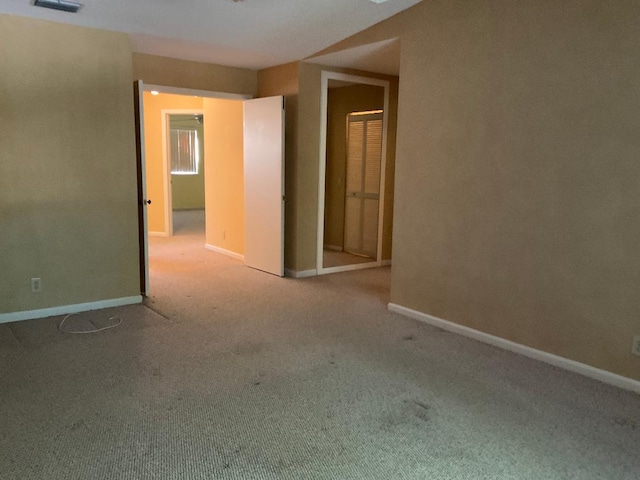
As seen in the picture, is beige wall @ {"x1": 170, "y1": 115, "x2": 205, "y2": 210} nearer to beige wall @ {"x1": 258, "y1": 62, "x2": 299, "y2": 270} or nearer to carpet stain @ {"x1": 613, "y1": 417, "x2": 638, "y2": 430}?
beige wall @ {"x1": 258, "y1": 62, "x2": 299, "y2": 270}

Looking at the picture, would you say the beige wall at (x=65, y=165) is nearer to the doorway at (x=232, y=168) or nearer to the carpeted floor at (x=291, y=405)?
the doorway at (x=232, y=168)

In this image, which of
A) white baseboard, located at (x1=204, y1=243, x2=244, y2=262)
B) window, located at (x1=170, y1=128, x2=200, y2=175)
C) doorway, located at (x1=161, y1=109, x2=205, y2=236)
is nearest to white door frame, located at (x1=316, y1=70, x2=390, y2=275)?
white baseboard, located at (x1=204, y1=243, x2=244, y2=262)

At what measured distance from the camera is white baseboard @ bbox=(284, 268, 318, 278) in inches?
219

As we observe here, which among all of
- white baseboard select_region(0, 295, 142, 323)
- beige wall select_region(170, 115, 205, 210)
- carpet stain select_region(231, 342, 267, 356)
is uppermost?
beige wall select_region(170, 115, 205, 210)

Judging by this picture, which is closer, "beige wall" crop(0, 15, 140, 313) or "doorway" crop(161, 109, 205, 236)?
"beige wall" crop(0, 15, 140, 313)

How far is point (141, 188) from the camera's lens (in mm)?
4617

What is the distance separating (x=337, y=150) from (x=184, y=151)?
686 centimetres

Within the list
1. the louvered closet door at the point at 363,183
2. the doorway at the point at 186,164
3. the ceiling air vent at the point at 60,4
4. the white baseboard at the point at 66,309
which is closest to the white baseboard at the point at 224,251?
the louvered closet door at the point at 363,183

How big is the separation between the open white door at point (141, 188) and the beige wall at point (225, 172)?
1788 millimetres

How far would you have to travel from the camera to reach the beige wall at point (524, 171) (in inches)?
114

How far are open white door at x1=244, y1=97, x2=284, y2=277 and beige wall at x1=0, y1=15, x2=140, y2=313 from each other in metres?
1.57

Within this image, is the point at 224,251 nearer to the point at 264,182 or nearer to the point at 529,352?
the point at 264,182

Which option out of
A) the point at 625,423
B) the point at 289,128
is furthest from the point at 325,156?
the point at 625,423

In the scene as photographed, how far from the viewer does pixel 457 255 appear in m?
3.85
